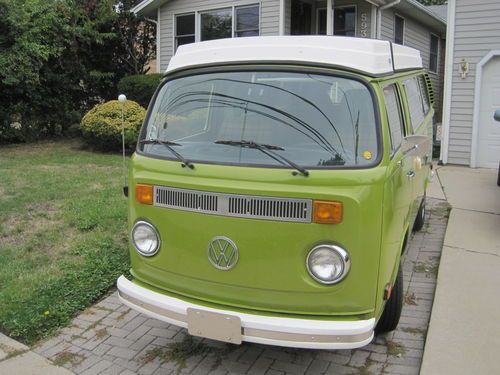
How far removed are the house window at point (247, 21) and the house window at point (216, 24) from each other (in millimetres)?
224

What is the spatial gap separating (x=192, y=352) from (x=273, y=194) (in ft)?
4.89

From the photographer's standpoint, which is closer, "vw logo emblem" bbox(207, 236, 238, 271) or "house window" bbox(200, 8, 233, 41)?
"vw logo emblem" bbox(207, 236, 238, 271)

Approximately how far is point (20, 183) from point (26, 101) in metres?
6.55

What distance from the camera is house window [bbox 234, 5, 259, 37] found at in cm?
1463

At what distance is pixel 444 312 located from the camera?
425 centimetres

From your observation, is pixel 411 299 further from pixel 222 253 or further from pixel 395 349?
pixel 222 253

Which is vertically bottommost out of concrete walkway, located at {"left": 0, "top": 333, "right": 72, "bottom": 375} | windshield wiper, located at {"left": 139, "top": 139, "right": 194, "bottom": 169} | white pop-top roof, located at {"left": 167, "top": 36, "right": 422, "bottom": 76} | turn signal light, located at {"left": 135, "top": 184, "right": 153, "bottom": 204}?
concrete walkway, located at {"left": 0, "top": 333, "right": 72, "bottom": 375}

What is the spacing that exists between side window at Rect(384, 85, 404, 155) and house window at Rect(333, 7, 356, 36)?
1106 centimetres

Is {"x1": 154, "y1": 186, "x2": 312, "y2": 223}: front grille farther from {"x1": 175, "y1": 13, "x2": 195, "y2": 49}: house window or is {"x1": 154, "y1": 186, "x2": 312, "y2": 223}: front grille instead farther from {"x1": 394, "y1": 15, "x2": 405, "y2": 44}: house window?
{"x1": 175, "y1": 13, "x2": 195, "y2": 49}: house window

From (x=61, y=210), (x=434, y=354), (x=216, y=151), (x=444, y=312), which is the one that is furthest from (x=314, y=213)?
(x=61, y=210)

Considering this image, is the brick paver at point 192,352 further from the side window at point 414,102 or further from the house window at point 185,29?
the house window at point 185,29

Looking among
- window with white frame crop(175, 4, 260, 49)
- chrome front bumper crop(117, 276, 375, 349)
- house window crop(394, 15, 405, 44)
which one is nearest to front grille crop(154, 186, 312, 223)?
chrome front bumper crop(117, 276, 375, 349)

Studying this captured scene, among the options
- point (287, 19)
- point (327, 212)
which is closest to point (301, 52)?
point (327, 212)

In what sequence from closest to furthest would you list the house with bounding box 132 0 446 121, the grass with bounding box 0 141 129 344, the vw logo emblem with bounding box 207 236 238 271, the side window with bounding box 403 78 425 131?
the vw logo emblem with bounding box 207 236 238 271 < the grass with bounding box 0 141 129 344 < the side window with bounding box 403 78 425 131 < the house with bounding box 132 0 446 121
